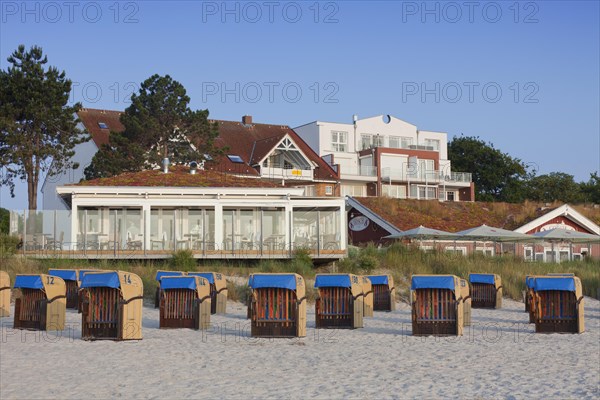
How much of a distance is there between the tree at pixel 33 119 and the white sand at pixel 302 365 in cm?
2821

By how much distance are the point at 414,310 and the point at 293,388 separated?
236 inches

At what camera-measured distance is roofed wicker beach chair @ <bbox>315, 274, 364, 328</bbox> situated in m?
16.3

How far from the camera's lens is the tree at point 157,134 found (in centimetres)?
4616

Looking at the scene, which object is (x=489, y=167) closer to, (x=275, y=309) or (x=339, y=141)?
(x=339, y=141)

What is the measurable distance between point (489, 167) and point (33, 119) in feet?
159

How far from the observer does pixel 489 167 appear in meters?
80.6

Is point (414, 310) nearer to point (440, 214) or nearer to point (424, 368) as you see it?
point (424, 368)

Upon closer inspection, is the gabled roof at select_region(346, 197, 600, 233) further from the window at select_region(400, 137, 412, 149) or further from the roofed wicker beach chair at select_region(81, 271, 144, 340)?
the roofed wicker beach chair at select_region(81, 271, 144, 340)

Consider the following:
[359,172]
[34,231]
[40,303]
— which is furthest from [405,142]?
[40,303]

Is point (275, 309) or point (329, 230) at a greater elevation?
point (329, 230)

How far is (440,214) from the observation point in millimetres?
45781

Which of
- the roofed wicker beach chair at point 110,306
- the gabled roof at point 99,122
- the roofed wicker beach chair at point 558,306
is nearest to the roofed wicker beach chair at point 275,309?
the roofed wicker beach chair at point 110,306

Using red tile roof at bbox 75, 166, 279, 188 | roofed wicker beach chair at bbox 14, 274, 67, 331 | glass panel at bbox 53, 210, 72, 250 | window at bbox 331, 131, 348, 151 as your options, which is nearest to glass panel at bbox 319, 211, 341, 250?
red tile roof at bbox 75, 166, 279, 188

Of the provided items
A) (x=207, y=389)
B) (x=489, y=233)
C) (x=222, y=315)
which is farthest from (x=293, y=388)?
(x=489, y=233)
